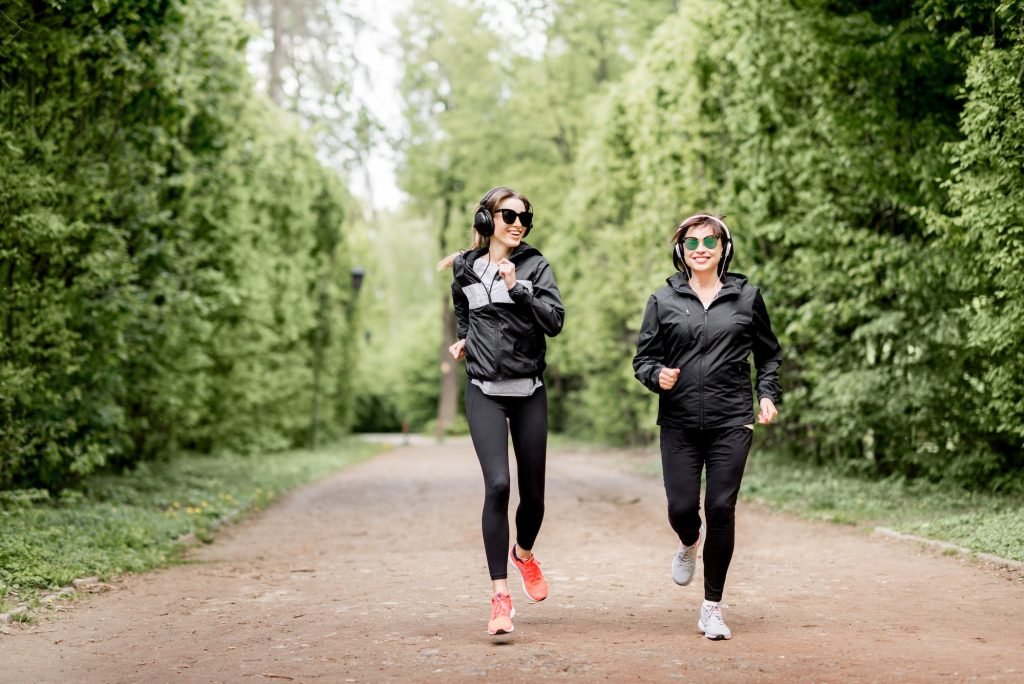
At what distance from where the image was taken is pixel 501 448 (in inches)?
231

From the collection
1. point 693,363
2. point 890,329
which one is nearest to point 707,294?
point 693,363

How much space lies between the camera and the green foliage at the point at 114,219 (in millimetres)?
10422

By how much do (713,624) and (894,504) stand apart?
24.5ft

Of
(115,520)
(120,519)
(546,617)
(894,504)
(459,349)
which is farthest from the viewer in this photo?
(894,504)

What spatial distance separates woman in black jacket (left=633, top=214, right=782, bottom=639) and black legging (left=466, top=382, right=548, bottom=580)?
0.63 m

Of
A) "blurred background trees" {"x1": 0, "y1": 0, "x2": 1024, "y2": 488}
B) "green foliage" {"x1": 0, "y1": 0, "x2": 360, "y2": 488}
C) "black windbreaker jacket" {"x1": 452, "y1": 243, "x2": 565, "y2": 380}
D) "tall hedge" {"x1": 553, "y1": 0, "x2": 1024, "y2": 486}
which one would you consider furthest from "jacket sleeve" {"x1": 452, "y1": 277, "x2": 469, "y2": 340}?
"tall hedge" {"x1": 553, "y1": 0, "x2": 1024, "y2": 486}

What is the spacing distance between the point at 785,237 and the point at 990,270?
5393mm

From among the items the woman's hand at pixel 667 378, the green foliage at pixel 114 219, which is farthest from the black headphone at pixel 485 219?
the green foliage at pixel 114 219

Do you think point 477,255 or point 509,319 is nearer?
point 509,319

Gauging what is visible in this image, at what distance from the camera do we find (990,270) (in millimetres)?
9773

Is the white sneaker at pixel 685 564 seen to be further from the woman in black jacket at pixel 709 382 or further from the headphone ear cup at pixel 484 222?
the headphone ear cup at pixel 484 222

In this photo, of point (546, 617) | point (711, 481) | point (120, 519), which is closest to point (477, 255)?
point (711, 481)

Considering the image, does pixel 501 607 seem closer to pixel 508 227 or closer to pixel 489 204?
pixel 508 227

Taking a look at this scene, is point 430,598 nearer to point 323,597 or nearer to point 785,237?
point 323,597
